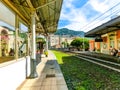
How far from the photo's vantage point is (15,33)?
8.74m

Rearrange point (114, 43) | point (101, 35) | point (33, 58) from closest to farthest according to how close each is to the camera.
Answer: point (33, 58), point (114, 43), point (101, 35)

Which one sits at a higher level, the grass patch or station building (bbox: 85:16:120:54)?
station building (bbox: 85:16:120:54)

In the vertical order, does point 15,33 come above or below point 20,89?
above

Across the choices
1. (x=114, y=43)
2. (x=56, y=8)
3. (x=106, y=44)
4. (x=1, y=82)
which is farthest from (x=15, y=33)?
(x=106, y=44)

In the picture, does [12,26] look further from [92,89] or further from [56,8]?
[56,8]

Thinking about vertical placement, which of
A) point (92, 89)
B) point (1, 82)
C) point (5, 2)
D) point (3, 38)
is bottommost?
point (92, 89)

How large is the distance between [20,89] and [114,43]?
26086mm

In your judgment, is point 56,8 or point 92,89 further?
point 56,8

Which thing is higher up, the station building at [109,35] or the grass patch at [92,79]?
the station building at [109,35]

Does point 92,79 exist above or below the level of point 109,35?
below

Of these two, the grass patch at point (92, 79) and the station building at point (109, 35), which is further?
the station building at point (109, 35)

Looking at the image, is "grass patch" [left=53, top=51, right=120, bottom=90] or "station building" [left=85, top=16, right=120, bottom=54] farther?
"station building" [left=85, top=16, right=120, bottom=54]

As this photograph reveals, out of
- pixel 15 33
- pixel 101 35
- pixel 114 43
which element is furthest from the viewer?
pixel 101 35

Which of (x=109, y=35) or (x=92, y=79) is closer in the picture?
(x=92, y=79)
